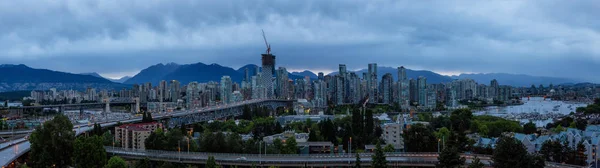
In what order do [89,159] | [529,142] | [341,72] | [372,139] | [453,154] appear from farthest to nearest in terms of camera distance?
[341,72] < [372,139] < [529,142] < [89,159] < [453,154]

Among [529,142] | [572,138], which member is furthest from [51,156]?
[572,138]

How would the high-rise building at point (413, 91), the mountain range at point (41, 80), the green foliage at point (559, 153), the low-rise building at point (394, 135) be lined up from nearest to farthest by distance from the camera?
the green foliage at point (559, 153) → the low-rise building at point (394, 135) → the high-rise building at point (413, 91) → the mountain range at point (41, 80)

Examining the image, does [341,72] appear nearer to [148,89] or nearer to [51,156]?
[148,89]

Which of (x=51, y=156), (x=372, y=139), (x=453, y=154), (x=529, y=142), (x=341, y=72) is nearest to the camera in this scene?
(x=453, y=154)

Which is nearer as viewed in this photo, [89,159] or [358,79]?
Answer: [89,159]

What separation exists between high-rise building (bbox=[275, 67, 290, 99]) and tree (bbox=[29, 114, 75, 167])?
48450 mm

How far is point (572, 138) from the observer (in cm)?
1512

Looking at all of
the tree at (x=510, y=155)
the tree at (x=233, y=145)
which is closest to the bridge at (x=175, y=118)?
the tree at (x=233, y=145)

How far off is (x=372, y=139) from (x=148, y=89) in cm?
5293

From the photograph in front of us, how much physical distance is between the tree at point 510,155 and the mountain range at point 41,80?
5008 inches

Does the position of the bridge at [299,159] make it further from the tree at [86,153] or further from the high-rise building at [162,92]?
the high-rise building at [162,92]

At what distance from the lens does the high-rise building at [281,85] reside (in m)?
62.6

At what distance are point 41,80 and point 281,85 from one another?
299 ft

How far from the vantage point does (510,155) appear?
10.0 m
